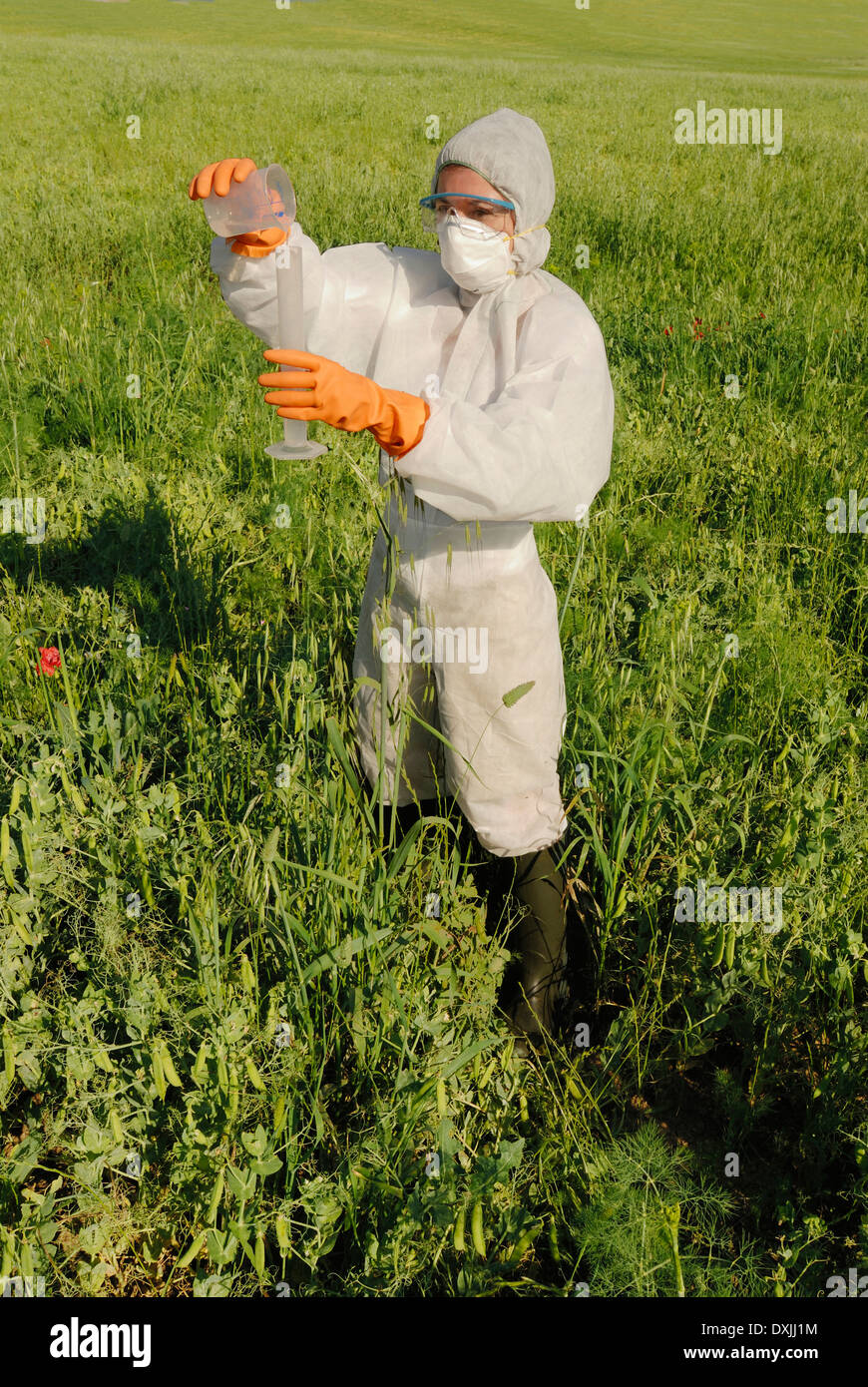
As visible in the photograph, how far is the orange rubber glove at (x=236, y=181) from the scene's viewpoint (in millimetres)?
1756

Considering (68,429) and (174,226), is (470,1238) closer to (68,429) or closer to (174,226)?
(68,429)

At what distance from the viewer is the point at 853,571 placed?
11.8 ft

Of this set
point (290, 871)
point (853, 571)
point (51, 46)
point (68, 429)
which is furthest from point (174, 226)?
point (51, 46)

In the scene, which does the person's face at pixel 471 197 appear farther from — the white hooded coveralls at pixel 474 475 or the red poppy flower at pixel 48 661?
A: the red poppy flower at pixel 48 661

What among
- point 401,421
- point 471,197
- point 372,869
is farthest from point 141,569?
point 401,421

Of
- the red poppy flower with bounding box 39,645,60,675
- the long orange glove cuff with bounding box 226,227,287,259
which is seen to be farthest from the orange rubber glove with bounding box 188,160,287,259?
the red poppy flower with bounding box 39,645,60,675

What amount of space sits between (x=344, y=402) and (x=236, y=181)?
58 centimetres

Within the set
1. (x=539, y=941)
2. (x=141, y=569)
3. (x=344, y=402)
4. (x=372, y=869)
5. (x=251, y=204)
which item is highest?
(x=251, y=204)

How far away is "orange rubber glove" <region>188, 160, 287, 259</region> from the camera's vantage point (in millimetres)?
1756

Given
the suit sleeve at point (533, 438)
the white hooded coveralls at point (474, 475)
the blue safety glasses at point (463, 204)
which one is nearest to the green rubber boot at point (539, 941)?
the white hooded coveralls at point (474, 475)

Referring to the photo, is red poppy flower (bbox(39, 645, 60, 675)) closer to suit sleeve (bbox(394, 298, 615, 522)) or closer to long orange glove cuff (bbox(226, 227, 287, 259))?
long orange glove cuff (bbox(226, 227, 287, 259))

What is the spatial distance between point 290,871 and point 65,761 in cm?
67

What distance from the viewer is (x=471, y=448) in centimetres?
163

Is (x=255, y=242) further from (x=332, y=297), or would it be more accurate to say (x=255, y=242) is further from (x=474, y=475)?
(x=474, y=475)
